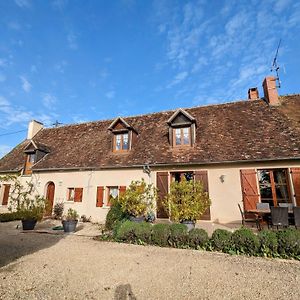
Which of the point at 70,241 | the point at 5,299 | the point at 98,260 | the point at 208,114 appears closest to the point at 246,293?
the point at 98,260

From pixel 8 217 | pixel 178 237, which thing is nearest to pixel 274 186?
pixel 178 237

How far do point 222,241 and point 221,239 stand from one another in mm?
58

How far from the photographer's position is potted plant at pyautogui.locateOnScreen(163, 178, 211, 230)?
7.77 meters

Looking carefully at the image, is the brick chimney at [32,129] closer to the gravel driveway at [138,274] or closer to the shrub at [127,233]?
the gravel driveway at [138,274]

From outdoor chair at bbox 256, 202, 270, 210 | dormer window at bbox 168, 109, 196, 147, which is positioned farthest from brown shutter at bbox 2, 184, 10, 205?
outdoor chair at bbox 256, 202, 270, 210

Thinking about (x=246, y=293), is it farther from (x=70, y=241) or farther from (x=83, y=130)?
(x=83, y=130)

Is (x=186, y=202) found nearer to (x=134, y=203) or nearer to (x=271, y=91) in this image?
(x=134, y=203)

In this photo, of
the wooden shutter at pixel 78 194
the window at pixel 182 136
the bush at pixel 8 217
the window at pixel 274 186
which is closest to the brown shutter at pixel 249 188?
the window at pixel 274 186

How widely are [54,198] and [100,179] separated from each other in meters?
3.37

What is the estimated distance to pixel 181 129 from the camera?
12117 millimetres

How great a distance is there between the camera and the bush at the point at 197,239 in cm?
649

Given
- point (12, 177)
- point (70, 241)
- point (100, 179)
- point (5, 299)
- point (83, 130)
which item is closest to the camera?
point (5, 299)

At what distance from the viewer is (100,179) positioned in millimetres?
12203

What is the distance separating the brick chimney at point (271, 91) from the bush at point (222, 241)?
10.0 m
